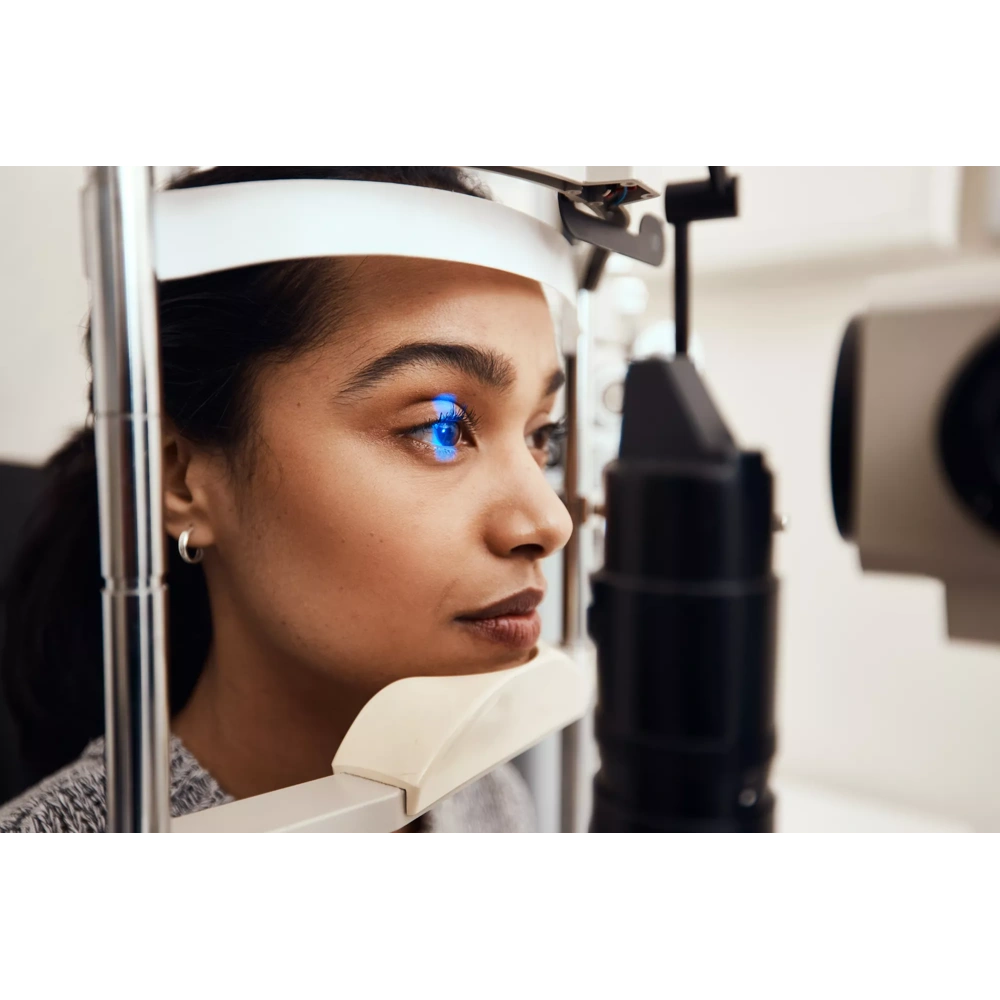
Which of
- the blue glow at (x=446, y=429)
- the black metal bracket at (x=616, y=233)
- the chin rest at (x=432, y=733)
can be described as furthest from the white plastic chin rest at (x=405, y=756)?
the black metal bracket at (x=616, y=233)

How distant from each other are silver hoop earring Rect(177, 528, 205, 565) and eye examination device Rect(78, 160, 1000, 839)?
122mm

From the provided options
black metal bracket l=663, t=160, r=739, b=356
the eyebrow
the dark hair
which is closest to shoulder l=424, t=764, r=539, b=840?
the dark hair

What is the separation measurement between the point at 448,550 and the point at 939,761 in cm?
64

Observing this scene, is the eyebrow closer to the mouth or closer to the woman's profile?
the woman's profile

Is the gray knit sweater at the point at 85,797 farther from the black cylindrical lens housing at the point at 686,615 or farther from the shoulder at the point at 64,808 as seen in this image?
the black cylindrical lens housing at the point at 686,615

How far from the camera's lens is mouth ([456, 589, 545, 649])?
0.39m

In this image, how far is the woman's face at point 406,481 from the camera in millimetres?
381

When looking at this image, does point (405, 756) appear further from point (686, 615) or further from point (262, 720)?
point (686, 615)

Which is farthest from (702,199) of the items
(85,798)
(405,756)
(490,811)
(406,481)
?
(490,811)

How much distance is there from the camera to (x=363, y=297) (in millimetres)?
383
